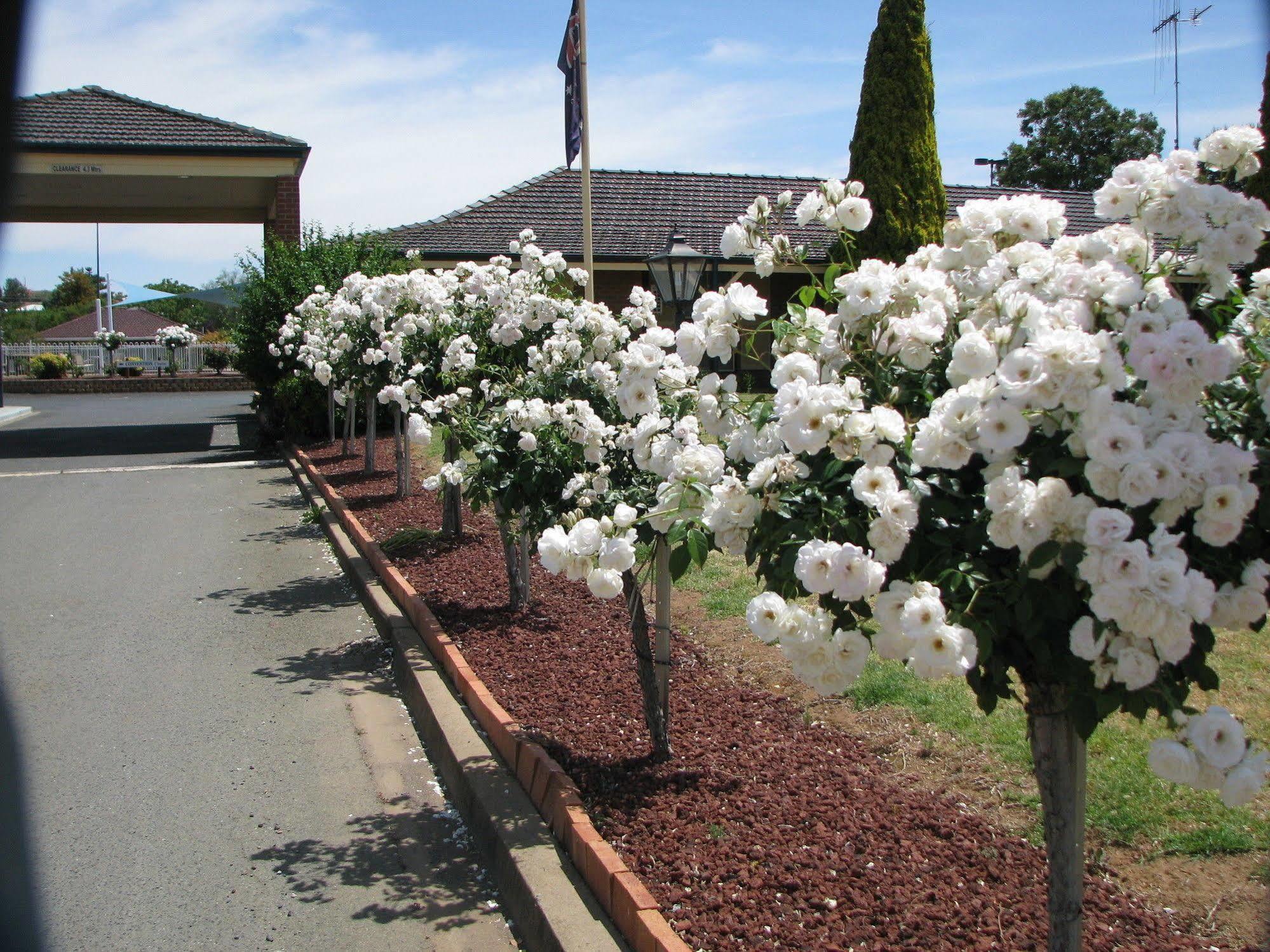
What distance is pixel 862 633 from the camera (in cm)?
259

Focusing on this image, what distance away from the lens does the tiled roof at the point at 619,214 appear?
21797 mm

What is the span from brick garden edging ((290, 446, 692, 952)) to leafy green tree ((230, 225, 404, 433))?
35.7 ft

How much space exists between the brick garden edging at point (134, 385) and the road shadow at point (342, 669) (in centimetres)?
3277

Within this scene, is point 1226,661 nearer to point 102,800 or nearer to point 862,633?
point 862,633

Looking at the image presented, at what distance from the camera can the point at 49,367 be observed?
39.2m

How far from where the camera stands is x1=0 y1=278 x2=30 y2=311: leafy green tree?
0.78 m

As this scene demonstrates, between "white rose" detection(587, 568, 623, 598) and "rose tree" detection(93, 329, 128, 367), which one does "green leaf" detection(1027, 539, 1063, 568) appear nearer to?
"white rose" detection(587, 568, 623, 598)

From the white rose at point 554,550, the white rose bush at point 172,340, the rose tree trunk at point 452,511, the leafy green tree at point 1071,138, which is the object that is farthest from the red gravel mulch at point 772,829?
the leafy green tree at point 1071,138

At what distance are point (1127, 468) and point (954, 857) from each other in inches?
87.0

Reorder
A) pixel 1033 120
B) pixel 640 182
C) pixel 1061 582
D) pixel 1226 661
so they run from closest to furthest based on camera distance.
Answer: pixel 1061 582 → pixel 1226 661 → pixel 640 182 → pixel 1033 120

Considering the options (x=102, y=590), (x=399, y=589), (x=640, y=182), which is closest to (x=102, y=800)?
(x=399, y=589)

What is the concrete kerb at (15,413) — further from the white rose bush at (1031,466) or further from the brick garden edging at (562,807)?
the white rose bush at (1031,466)

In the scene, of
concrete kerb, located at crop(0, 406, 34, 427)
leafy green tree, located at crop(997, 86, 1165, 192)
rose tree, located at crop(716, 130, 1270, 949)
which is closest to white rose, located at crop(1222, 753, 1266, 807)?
rose tree, located at crop(716, 130, 1270, 949)

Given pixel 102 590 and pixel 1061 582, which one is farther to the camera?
pixel 102 590
